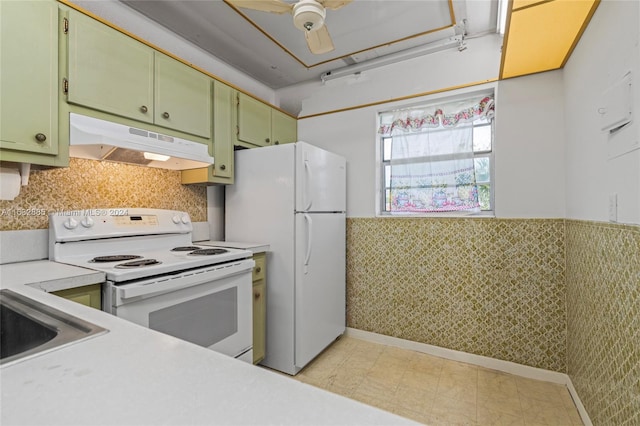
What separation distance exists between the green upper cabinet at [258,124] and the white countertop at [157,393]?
2.12 meters

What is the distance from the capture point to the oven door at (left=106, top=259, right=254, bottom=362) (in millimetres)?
1323

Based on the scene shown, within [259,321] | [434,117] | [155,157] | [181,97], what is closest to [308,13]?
[181,97]

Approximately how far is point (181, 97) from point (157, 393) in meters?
2.03

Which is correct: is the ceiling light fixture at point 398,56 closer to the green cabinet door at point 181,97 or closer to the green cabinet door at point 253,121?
the green cabinet door at point 253,121

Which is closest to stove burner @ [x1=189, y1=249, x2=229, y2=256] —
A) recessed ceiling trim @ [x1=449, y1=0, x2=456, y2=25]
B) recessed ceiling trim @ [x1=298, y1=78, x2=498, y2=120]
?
recessed ceiling trim @ [x1=298, y1=78, x2=498, y2=120]

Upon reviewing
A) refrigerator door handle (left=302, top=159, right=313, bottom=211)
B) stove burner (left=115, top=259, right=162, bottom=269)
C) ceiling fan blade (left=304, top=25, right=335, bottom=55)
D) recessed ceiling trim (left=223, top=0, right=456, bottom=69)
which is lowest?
stove burner (left=115, top=259, right=162, bottom=269)

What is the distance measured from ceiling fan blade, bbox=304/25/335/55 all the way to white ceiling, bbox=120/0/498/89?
1.45 ft

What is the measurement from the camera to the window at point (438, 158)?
2.48 meters

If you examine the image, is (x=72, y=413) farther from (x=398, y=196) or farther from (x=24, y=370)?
(x=398, y=196)

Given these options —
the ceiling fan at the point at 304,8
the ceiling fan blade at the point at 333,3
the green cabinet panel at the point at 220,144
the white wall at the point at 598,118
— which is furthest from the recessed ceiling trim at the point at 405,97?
the ceiling fan blade at the point at 333,3

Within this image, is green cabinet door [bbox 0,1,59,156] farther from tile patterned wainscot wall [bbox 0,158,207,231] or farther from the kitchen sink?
the kitchen sink

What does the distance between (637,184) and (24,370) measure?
1790 mm

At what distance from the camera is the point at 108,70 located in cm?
165

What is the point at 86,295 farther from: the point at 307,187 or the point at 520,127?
the point at 520,127
